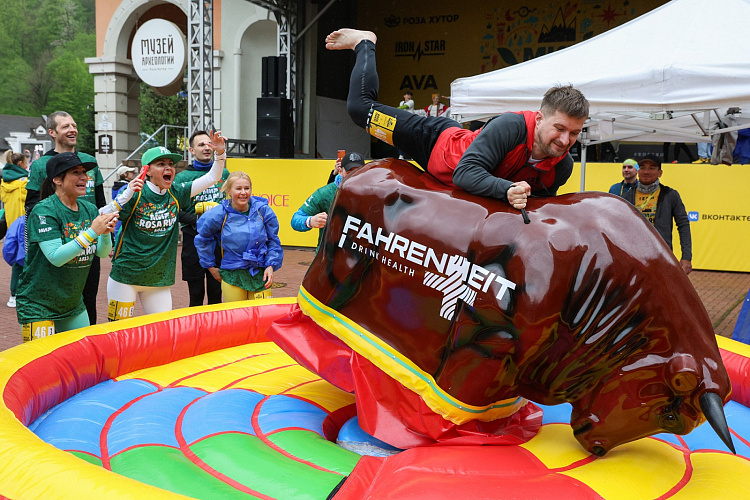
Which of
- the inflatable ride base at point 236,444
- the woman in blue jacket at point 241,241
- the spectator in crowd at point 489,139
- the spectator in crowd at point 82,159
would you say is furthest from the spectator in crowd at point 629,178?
the spectator in crowd at point 82,159

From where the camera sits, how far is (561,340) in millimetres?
2844

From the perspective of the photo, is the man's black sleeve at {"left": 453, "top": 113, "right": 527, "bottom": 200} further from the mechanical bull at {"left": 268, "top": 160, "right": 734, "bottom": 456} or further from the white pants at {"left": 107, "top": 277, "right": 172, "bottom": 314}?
the white pants at {"left": 107, "top": 277, "right": 172, "bottom": 314}

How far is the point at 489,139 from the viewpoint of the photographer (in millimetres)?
2943

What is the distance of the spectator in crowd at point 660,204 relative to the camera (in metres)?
6.55

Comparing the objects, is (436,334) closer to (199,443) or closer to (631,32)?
(199,443)

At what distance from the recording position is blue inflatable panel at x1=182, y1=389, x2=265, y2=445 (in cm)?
331

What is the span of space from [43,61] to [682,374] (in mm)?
72805

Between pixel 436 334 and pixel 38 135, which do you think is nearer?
pixel 436 334

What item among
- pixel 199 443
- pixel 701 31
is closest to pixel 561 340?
pixel 199 443

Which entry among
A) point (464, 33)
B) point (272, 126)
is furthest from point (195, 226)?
point (464, 33)

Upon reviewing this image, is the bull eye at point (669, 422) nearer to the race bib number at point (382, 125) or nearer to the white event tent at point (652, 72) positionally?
the race bib number at point (382, 125)

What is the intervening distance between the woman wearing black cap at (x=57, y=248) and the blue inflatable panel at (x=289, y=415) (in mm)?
1482

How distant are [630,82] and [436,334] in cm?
332

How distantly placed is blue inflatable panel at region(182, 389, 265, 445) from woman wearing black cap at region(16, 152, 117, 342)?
48.1 inches
